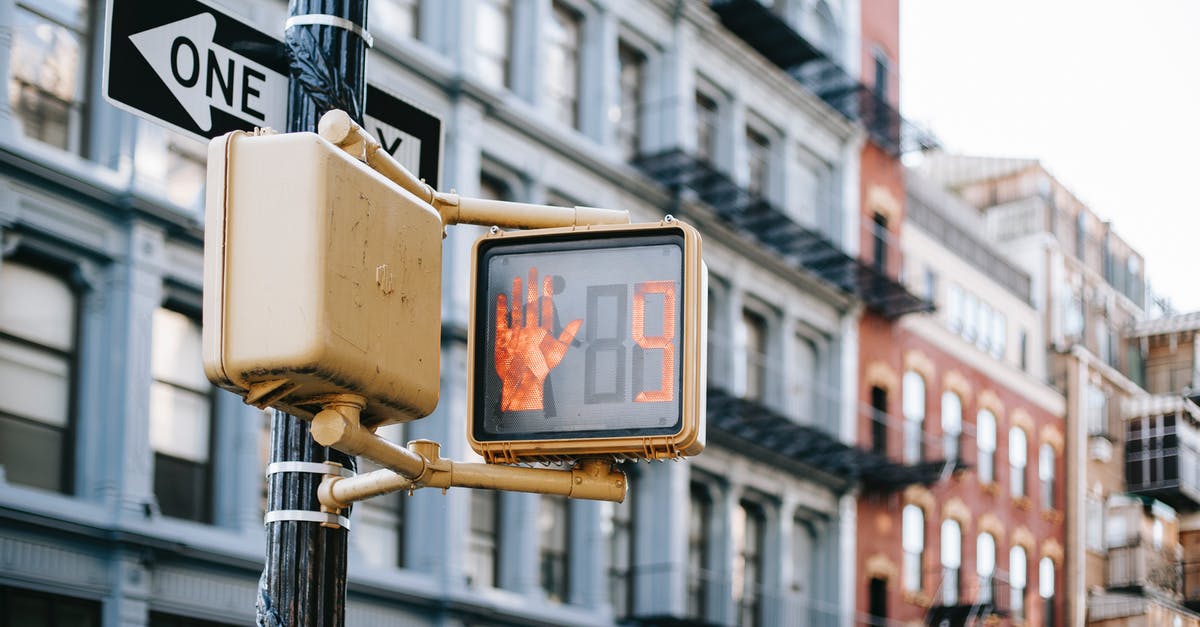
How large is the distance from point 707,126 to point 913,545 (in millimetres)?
11475

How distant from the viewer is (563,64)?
106ft

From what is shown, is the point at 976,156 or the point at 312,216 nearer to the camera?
the point at 312,216

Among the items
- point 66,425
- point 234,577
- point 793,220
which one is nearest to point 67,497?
point 66,425

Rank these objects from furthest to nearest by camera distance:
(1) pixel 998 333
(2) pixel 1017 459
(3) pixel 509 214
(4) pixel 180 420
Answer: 1. (1) pixel 998 333
2. (2) pixel 1017 459
3. (4) pixel 180 420
4. (3) pixel 509 214

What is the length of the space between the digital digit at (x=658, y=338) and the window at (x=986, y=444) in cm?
4208

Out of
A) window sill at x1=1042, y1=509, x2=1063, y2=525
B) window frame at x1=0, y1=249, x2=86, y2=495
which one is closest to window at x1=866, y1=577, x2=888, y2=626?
window sill at x1=1042, y1=509, x2=1063, y2=525

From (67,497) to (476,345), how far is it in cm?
1814

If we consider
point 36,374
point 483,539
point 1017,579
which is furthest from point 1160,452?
point 36,374

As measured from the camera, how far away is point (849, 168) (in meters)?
40.8

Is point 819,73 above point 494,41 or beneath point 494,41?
above

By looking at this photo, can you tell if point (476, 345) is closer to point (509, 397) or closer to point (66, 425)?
point (509, 397)

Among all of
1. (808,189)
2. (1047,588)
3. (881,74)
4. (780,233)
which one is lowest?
(1047,588)

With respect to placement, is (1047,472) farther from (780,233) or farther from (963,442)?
(780,233)

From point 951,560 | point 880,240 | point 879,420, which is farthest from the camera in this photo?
point 951,560
